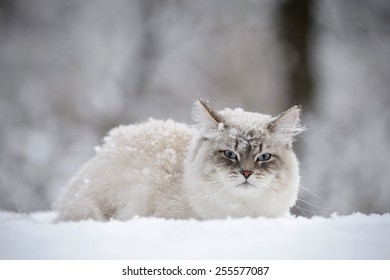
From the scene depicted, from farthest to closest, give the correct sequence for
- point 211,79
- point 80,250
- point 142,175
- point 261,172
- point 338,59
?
1. point 211,79
2. point 338,59
3. point 142,175
4. point 261,172
5. point 80,250

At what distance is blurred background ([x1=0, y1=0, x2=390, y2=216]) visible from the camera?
5.64m

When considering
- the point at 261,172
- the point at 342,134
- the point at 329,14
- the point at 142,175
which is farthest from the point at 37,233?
the point at 342,134

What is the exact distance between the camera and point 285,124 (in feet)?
9.41

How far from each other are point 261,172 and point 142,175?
0.80 meters

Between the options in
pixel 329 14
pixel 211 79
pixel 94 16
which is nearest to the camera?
pixel 329 14

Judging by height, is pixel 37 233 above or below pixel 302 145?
below

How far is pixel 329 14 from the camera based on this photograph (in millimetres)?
5387

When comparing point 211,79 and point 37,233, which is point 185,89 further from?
point 37,233

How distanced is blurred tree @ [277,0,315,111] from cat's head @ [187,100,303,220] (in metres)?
3.13

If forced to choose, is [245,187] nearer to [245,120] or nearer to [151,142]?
[245,120]

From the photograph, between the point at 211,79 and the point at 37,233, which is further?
the point at 211,79

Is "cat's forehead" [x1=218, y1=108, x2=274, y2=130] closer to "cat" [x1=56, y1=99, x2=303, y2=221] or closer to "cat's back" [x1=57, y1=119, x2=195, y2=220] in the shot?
"cat" [x1=56, y1=99, x2=303, y2=221]

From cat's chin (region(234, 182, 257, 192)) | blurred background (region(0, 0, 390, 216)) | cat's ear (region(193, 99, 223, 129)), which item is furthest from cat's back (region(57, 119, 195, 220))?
blurred background (region(0, 0, 390, 216))

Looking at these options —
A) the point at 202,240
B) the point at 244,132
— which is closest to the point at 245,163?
the point at 244,132
